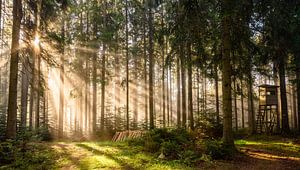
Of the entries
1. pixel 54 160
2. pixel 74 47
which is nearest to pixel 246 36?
pixel 54 160

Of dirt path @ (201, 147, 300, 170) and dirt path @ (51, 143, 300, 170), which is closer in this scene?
dirt path @ (51, 143, 300, 170)

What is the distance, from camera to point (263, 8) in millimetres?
8430

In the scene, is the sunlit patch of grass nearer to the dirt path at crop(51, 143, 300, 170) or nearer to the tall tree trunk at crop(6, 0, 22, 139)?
the dirt path at crop(51, 143, 300, 170)

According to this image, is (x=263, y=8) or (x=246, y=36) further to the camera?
(x=246, y=36)

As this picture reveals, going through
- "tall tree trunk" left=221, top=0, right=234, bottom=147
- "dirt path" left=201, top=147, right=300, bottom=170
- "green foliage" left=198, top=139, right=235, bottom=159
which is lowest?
"dirt path" left=201, top=147, right=300, bottom=170

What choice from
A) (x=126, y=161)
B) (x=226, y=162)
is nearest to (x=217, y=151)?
(x=226, y=162)

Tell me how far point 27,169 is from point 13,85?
2.97 m

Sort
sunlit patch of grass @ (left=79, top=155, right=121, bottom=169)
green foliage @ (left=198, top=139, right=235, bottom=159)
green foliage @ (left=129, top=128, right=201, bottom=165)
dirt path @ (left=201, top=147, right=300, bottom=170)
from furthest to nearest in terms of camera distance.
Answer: green foliage @ (left=198, top=139, right=235, bottom=159), green foliage @ (left=129, top=128, right=201, bottom=165), dirt path @ (left=201, top=147, right=300, bottom=170), sunlit patch of grass @ (left=79, top=155, right=121, bottom=169)

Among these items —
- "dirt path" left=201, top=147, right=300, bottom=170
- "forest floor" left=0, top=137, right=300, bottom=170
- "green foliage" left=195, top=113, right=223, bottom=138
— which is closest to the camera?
"forest floor" left=0, top=137, right=300, bottom=170

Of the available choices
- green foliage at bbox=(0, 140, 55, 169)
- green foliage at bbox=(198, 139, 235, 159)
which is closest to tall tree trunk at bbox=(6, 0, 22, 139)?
green foliage at bbox=(0, 140, 55, 169)

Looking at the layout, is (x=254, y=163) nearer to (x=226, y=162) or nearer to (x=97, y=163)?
(x=226, y=162)

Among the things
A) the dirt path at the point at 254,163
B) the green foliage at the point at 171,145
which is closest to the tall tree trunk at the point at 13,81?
the green foliage at the point at 171,145

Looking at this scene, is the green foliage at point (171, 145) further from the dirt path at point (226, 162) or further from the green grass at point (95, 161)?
the dirt path at point (226, 162)

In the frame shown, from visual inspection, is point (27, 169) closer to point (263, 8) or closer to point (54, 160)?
point (54, 160)
